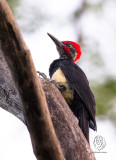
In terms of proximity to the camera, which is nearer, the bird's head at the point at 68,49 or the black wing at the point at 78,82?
the black wing at the point at 78,82

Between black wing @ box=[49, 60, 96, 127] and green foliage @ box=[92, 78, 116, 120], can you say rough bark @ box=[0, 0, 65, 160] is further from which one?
green foliage @ box=[92, 78, 116, 120]

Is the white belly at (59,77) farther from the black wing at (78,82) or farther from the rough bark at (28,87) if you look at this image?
the rough bark at (28,87)

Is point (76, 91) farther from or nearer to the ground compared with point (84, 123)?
farther from the ground

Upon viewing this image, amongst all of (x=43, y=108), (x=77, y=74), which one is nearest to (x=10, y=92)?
(x=43, y=108)

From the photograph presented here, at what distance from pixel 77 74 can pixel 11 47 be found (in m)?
2.10

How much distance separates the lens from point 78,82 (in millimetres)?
3746

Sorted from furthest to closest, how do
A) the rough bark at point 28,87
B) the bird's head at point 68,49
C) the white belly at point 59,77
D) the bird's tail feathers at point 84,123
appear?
the bird's head at point 68,49 < the white belly at point 59,77 < the bird's tail feathers at point 84,123 < the rough bark at point 28,87

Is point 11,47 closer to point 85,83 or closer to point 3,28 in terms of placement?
point 3,28

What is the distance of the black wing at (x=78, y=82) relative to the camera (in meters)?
3.49

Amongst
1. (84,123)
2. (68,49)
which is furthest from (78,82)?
(68,49)

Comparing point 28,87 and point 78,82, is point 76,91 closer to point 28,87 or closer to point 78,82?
point 78,82

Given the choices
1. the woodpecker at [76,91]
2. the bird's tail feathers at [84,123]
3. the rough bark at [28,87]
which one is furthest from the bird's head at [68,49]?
the rough bark at [28,87]

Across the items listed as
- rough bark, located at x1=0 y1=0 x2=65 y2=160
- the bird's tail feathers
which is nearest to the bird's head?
the bird's tail feathers

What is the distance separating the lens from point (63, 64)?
4.11m
